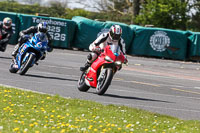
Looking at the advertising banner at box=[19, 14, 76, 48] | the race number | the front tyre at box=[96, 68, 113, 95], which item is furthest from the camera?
the race number

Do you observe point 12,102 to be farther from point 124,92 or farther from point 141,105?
point 124,92

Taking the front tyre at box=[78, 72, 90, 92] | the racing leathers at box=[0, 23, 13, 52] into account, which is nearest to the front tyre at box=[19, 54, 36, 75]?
the front tyre at box=[78, 72, 90, 92]

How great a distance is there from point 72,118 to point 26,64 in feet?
23.6

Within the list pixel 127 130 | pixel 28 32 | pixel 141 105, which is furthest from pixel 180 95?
pixel 127 130

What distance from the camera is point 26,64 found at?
1573cm

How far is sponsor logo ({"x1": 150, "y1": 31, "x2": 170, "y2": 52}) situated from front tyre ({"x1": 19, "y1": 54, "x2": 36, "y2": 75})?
736 inches

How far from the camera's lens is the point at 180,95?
51.9 ft

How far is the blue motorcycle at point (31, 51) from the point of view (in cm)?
1566

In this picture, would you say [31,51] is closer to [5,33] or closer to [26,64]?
[26,64]

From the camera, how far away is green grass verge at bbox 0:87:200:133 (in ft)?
25.5

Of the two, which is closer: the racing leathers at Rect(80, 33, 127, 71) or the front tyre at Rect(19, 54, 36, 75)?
Result: the racing leathers at Rect(80, 33, 127, 71)

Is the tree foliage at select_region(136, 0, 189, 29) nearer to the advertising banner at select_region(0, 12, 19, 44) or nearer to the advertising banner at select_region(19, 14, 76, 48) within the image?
the advertising banner at select_region(19, 14, 76, 48)

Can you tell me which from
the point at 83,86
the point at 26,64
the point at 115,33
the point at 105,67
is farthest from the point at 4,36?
the point at 115,33

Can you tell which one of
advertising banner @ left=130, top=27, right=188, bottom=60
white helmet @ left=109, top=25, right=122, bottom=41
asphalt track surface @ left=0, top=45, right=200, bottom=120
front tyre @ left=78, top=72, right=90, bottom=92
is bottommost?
advertising banner @ left=130, top=27, right=188, bottom=60
